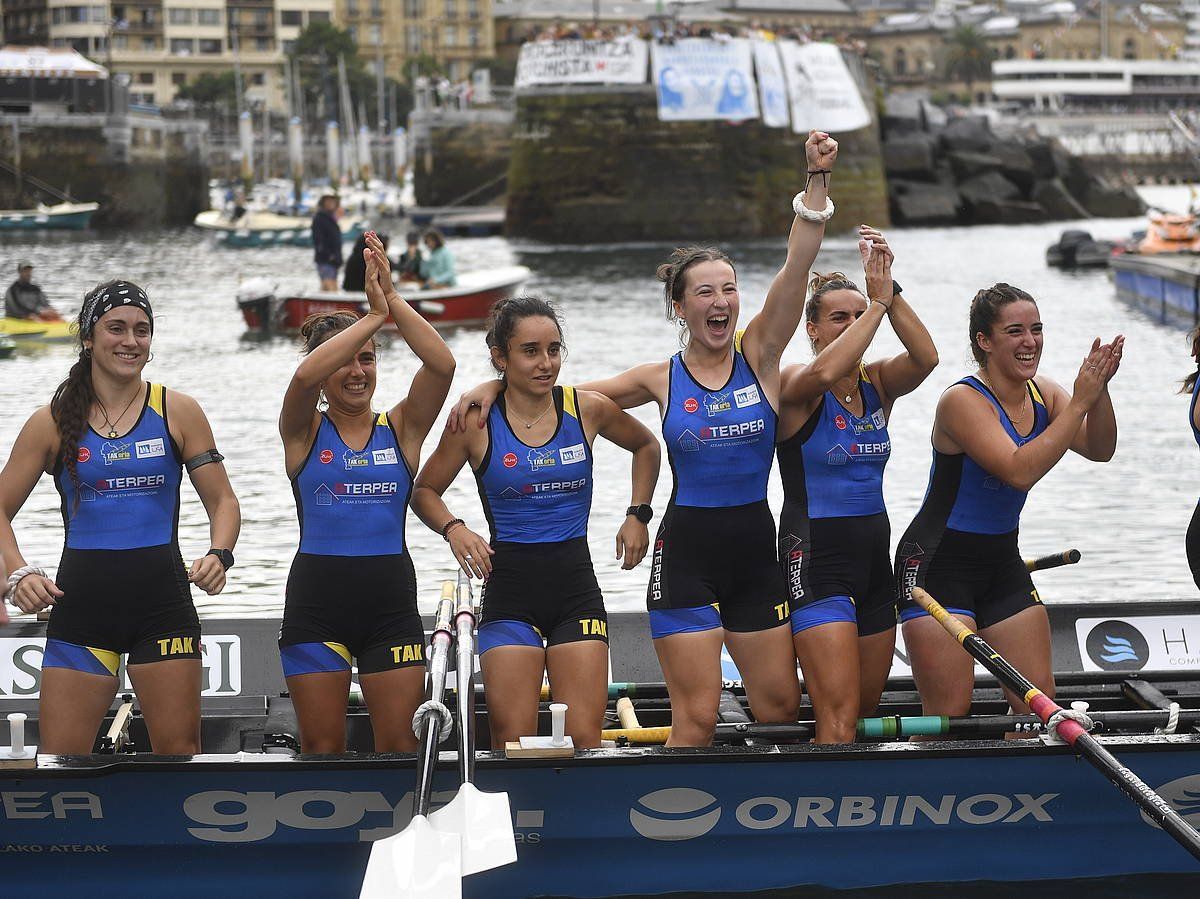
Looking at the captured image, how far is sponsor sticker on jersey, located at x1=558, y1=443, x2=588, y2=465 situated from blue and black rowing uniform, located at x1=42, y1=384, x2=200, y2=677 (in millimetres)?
1569

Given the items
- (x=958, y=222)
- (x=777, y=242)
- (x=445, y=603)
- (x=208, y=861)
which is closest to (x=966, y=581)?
(x=445, y=603)

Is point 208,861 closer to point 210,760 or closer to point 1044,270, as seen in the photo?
point 210,760

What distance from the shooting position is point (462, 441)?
261 inches

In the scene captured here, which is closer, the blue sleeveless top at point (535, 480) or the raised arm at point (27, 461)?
the raised arm at point (27, 461)

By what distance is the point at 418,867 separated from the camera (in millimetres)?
5758

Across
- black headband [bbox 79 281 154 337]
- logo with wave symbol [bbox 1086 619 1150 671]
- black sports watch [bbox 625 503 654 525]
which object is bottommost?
logo with wave symbol [bbox 1086 619 1150 671]

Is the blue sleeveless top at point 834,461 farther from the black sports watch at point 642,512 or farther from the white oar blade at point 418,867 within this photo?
the white oar blade at point 418,867

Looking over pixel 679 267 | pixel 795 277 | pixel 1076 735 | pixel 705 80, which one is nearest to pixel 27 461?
pixel 679 267

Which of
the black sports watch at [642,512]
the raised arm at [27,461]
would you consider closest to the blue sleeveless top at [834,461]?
the black sports watch at [642,512]

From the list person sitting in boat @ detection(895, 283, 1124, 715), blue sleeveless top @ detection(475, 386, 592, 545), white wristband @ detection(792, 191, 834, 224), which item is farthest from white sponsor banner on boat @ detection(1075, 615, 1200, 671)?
blue sleeveless top @ detection(475, 386, 592, 545)

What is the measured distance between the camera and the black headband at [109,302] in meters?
6.34

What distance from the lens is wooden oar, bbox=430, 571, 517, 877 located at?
571 cm

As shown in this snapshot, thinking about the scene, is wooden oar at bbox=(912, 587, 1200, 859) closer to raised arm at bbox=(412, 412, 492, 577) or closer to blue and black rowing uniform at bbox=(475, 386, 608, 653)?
blue and black rowing uniform at bbox=(475, 386, 608, 653)

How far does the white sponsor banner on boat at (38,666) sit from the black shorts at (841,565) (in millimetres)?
3383
